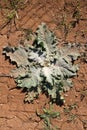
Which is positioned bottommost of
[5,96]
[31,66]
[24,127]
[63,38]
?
[24,127]

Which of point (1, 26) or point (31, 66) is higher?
point (1, 26)

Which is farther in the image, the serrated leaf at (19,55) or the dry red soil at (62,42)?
the serrated leaf at (19,55)

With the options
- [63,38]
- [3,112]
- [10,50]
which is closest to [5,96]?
[3,112]

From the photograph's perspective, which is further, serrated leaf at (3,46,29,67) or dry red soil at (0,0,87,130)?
serrated leaf at (3,46,29,67)

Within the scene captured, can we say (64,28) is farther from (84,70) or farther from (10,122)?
(10,122)

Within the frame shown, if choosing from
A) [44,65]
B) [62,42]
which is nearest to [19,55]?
[44,65]

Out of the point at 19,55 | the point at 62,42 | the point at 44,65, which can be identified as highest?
the point at 62,42

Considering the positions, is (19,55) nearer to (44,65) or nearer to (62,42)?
(44,65)

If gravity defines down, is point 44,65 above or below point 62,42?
below
